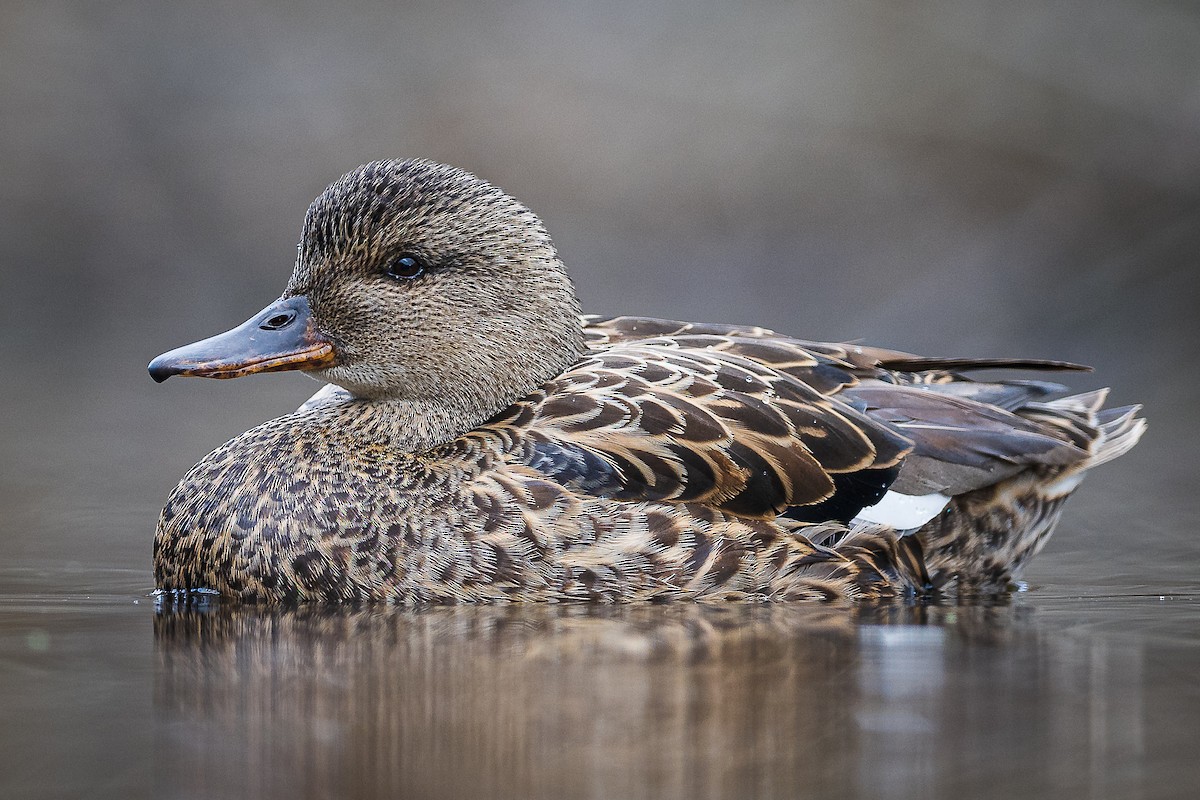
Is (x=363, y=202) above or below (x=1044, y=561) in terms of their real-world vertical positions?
above

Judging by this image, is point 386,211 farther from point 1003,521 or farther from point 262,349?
point 1003,521

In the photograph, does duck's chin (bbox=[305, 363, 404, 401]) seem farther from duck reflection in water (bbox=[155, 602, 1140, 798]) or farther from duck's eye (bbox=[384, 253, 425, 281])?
duck reflection in water (bbox=[155, 602, 1140, 798])

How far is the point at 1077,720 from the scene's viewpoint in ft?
14.4

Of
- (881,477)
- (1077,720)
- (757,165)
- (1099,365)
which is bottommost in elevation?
(1077,720)

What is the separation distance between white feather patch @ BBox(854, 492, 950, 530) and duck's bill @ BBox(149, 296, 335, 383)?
2.01 meters

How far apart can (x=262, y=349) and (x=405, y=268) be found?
59 centimetres

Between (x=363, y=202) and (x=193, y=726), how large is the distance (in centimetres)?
240

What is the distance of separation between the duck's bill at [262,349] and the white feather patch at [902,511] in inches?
79.3

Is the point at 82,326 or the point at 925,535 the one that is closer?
the point at 925,535

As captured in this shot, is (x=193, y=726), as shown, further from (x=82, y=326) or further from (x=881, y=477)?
(x=82, y=326)

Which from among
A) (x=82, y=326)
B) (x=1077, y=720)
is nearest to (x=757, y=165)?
(x=82, y=326)

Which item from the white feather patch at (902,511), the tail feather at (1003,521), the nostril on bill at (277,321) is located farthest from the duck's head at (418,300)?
the tail feather at (1003,521)

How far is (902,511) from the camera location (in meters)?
6.29

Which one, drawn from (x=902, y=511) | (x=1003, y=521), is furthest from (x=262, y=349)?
(x=1003, y=521)
